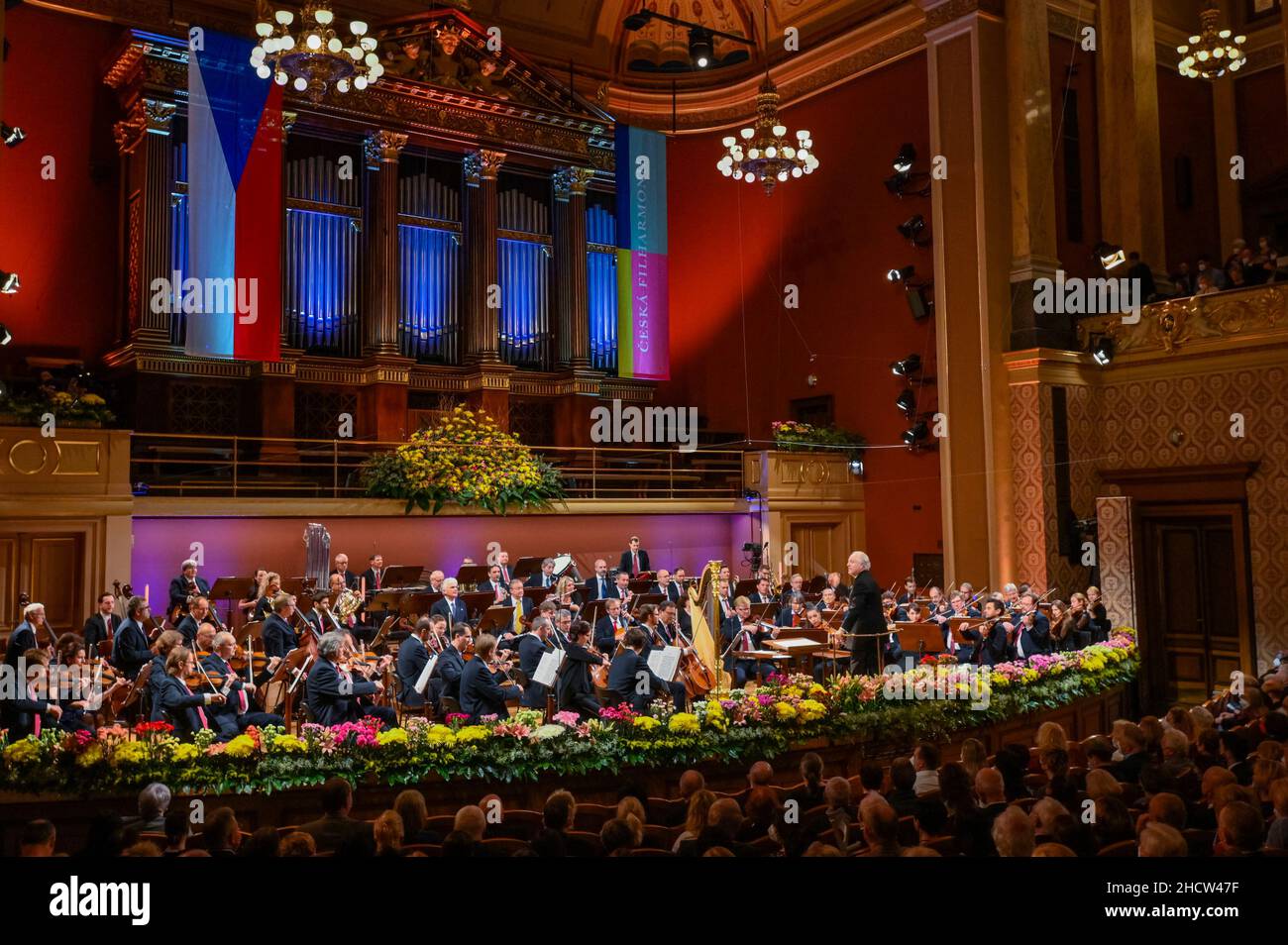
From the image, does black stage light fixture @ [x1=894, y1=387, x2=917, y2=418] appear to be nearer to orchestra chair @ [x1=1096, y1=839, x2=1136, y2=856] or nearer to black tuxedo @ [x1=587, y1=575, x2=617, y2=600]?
black tuxedo @ [x1=587, y1=575, x2=617, y2=600]

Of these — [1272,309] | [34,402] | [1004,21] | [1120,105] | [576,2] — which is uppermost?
[576,2]

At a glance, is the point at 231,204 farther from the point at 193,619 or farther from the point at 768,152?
the point at 193,619

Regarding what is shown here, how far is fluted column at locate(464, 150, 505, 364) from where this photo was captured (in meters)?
18.7

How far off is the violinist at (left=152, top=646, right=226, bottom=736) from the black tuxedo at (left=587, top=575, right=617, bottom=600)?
6.95 m

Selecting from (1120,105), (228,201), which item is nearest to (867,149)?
(1120,105)

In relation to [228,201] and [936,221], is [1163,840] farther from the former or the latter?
[228,201]

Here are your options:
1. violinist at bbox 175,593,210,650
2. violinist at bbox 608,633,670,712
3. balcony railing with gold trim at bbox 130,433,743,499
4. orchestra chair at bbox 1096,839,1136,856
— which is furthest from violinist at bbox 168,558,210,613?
orchestra chair at bbox 1096,839,1136,856

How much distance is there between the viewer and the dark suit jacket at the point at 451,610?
10977 mm

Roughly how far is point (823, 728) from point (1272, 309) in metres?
9.41

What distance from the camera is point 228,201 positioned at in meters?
16.2

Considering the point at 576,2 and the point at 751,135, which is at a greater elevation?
the point at 576,2

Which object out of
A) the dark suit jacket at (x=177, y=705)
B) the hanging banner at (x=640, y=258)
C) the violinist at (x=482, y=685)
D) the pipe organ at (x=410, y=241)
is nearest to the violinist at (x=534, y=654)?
the violinist at (x=482, y=685)

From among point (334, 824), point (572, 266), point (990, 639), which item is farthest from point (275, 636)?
point (572, 266)

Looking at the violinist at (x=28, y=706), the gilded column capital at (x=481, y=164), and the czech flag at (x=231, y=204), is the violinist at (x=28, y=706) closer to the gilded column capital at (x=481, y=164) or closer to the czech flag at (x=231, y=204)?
the czech flag at (x=231, y=204)
